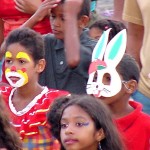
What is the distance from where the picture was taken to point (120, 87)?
490 cm

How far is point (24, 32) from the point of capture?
5219mm

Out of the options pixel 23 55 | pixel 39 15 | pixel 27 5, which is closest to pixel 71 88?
pixel 23 55

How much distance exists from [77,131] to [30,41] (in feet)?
3.37

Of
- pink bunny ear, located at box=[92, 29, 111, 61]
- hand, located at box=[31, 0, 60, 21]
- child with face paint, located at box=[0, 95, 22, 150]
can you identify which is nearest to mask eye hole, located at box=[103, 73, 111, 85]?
pink bunny ear, located at box=[92, 29, 111, 61]

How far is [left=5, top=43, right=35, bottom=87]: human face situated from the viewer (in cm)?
505

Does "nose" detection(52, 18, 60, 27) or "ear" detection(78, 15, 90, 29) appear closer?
"nose" detection(52, 18, 60, 27)

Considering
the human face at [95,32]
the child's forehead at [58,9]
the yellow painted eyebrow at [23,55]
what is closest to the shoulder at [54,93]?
the yellow painted eyebrow at [23,55]

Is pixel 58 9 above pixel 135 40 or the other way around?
above

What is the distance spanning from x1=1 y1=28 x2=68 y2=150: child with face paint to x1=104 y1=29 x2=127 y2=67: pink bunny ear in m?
0.36

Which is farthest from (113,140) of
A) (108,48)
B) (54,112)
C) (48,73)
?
(48,73)

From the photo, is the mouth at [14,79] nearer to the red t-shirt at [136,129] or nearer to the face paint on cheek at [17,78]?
the face paint on cheek at [17,78]

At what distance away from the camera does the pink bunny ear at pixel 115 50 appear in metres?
4.89

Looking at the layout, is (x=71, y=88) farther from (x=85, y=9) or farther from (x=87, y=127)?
(x=87, y=127)

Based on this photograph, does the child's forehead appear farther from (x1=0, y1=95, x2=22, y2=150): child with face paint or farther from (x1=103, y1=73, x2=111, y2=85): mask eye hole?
(x1=0, y1=95, x2=22, y2=150): child with face paint
